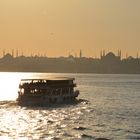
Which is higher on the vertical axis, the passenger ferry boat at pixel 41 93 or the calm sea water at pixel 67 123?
the passenger ferry boat at pixel 41 93

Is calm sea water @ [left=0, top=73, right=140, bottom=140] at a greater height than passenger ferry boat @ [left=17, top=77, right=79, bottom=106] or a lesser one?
lesser

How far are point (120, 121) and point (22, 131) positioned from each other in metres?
19.4

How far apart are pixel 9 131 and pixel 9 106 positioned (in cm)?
3521

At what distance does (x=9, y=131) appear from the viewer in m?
65.0

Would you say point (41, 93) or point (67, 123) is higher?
point (41, 93)

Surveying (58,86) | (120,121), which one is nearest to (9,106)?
(58,86)

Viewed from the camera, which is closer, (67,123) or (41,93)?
(67,123)

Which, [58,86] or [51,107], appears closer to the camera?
[51,107]

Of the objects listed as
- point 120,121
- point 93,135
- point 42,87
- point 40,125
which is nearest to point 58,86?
point 42,87

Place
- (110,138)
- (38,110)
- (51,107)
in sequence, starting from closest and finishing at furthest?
(110,138) < (38,110) < (51,107)

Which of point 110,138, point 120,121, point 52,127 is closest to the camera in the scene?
point 110,138

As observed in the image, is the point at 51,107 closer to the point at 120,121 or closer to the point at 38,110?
the point at 38,110

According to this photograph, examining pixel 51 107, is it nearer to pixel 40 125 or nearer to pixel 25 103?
pixel 25 103

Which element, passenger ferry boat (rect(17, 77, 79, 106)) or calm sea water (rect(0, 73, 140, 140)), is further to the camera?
passenger ferry boat (rect(17, 77, 79, 106))
